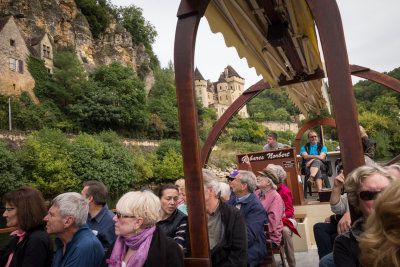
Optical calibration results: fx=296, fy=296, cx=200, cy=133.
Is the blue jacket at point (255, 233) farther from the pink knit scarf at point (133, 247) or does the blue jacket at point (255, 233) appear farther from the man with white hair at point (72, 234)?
the man with white hair at point (72, 234)

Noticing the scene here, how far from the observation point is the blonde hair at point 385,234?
0.91 m

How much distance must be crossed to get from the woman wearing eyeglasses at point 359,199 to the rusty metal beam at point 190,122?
0.72 metres

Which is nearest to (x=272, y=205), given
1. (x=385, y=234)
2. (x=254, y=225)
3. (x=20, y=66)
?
(x=254, y=225)

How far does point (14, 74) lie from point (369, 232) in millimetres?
35329

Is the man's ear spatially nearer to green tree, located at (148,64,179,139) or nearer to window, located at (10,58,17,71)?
window, located at (10,58,17,71)

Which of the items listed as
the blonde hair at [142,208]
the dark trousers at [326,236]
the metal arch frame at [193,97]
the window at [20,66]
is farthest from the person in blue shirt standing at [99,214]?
the window at [20,66]

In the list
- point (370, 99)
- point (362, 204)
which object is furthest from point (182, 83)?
point (370, 99)

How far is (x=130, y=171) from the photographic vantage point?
30609mm

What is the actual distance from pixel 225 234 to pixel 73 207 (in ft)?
3.90

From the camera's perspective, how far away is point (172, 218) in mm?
2711

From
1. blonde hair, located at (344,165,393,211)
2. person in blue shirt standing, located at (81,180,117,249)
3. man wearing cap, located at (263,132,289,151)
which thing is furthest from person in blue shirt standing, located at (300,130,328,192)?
blonde hair, located at (344,165,393,211)

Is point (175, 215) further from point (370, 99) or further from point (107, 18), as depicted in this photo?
point (370, 99)

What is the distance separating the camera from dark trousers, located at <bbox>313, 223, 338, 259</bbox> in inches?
98.4

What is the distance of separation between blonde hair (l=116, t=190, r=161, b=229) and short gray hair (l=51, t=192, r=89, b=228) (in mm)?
Result: 470
